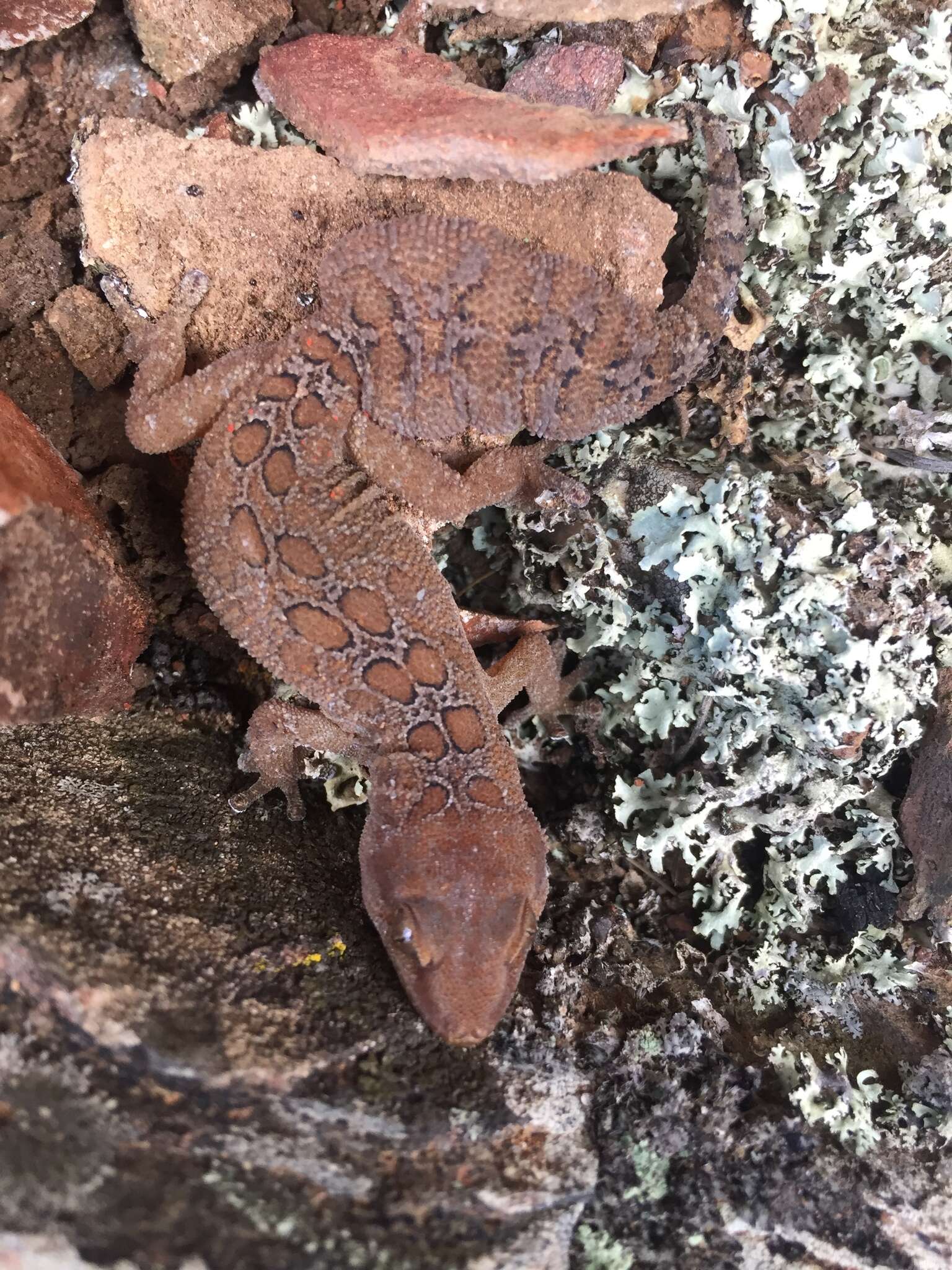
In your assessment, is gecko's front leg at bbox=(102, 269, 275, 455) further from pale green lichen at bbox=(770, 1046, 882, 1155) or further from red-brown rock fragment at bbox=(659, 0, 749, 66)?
pale green lichen at bbox=(770, 1046, 882, 1155)

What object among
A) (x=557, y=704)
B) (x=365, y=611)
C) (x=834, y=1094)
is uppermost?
(x=365, y=611)

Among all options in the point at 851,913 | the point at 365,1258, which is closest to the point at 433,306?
the point at 851,913

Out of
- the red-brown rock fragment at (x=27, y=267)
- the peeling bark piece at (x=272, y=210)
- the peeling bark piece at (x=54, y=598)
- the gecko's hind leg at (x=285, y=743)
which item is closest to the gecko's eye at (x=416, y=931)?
the gecko's hind leg at (x=285, y=743)

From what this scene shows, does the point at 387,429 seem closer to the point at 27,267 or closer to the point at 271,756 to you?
the point at 271,756

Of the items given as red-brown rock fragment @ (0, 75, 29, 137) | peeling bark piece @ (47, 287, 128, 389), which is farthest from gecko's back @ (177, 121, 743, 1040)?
red-brown rock fragment @ (0, 75, 29, 137)

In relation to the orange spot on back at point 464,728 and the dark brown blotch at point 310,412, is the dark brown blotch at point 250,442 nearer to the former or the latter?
the dark brown blotch at point 310,412

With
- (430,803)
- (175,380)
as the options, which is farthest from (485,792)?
(175,380)

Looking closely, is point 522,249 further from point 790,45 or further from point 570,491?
point 790,45
